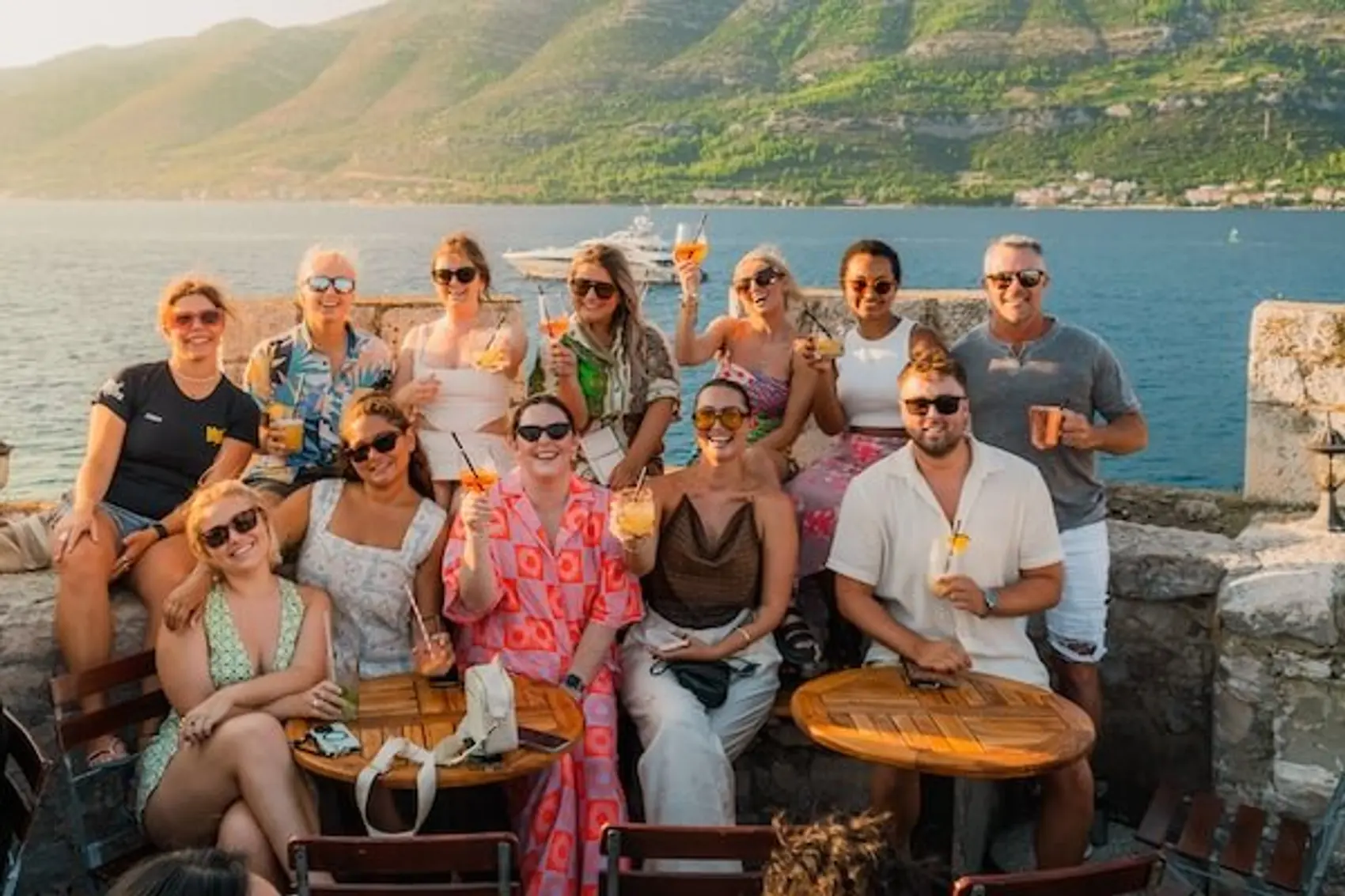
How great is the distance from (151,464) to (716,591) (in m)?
1.87

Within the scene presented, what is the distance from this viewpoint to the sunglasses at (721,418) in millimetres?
4504

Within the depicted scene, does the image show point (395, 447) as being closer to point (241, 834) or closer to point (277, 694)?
point (277, 694)

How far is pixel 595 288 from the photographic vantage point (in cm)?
517

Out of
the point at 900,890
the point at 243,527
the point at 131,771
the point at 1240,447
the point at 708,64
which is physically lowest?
the point at 1240,447

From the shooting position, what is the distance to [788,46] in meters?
136

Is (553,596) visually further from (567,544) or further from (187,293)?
(187,293)

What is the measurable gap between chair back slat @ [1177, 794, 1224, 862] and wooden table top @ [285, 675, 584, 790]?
1706 millimetres

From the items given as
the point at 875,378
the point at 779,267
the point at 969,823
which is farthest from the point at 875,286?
the point at 969,823

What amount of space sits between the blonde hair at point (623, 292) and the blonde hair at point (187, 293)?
1.23m

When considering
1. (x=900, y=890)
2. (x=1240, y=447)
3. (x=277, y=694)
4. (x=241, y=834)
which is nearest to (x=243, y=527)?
(x=277, y=694)

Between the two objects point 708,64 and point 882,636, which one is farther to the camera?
point 708,64

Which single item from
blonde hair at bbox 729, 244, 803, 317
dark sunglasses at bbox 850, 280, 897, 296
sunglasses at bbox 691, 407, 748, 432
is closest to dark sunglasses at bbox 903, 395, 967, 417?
sunglasses at bbox 691, 407, 748, 432

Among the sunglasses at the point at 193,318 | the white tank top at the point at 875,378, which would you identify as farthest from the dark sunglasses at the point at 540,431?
the white tank top at the point at 875,378

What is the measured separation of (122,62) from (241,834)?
196945mm
